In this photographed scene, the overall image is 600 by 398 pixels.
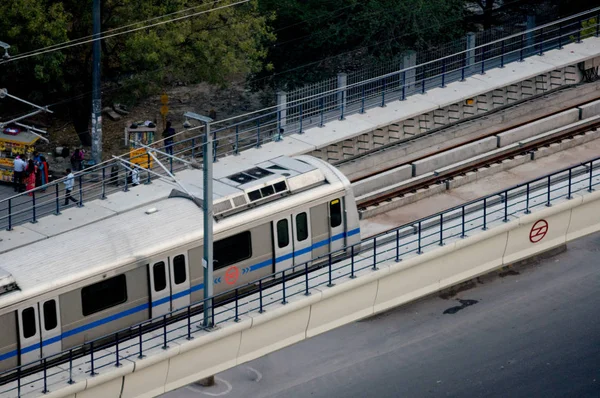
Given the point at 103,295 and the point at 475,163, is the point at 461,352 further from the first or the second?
the point at 103,295

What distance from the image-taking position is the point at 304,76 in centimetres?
4347

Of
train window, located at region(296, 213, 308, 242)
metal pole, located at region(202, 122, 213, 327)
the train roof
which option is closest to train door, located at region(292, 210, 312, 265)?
train window, located at region(296, 213, 308, 242)

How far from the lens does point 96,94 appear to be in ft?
125

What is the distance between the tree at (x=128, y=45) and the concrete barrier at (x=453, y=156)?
29.2 feet

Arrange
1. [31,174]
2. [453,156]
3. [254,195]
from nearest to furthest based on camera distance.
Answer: [254,195]
[453,156]
[31,174]

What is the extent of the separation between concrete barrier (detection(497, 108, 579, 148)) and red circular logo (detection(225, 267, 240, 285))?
12.1 metres

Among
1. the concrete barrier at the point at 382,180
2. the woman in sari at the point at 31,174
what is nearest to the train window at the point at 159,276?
the concrete barrier at the point at 382,180

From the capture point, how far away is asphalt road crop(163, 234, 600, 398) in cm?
2872

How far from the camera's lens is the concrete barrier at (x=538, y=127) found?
36.0 m

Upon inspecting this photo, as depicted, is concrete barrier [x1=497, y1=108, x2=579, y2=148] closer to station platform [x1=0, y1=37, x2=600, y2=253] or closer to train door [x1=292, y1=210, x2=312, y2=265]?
station platform [x1=0, y1=37, x2=600, y2=253]

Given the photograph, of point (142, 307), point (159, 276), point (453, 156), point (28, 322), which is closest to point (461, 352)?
point (453, 156)

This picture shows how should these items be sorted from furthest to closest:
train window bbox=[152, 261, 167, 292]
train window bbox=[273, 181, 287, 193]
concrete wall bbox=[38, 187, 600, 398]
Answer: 1. train window bbox=[273, 181, 287, 193]
2. train window bbox=[152, 261, 167, 292]
3. concrete wall bbox=[38, 187, 600, 398]

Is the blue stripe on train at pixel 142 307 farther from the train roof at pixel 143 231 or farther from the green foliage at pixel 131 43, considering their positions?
the green foliage at pixel 131 43

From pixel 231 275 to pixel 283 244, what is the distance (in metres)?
Answer: 1.41
